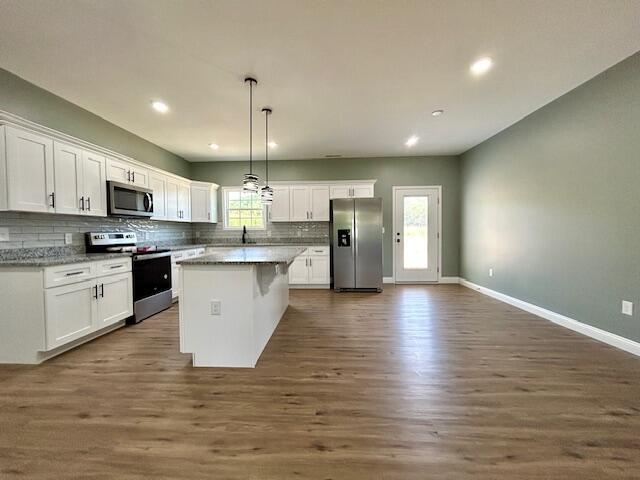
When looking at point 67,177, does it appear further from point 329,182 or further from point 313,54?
point 329,182

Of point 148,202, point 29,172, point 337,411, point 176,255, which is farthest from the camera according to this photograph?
point 176,255

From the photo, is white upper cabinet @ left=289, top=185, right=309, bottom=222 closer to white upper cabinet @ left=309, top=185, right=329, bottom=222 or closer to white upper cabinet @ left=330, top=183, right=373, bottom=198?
white upper cabinet @ left=309, top=185, right=329, bottom=222

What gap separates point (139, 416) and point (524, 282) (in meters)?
4.62

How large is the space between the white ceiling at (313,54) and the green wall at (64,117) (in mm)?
121

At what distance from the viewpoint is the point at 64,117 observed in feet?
10.2

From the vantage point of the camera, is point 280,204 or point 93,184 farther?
point 280,204

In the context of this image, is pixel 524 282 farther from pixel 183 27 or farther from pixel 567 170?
pixel 183 27

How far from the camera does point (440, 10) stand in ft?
6.24

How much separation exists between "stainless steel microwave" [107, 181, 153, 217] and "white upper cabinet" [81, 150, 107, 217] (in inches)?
2.8

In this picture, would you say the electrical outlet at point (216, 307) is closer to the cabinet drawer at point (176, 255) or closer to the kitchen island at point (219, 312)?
the kitchen island at point (219, 312)

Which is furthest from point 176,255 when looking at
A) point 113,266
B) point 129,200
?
point 113,266

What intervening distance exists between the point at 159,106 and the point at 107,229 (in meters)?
1.81

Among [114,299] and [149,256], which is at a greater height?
[149,256]

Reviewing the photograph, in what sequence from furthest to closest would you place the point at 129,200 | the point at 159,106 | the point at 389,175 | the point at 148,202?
1. the point at 389,175
2. the point at 148,202
3. the point at 129,200
4. the point at 159,106
